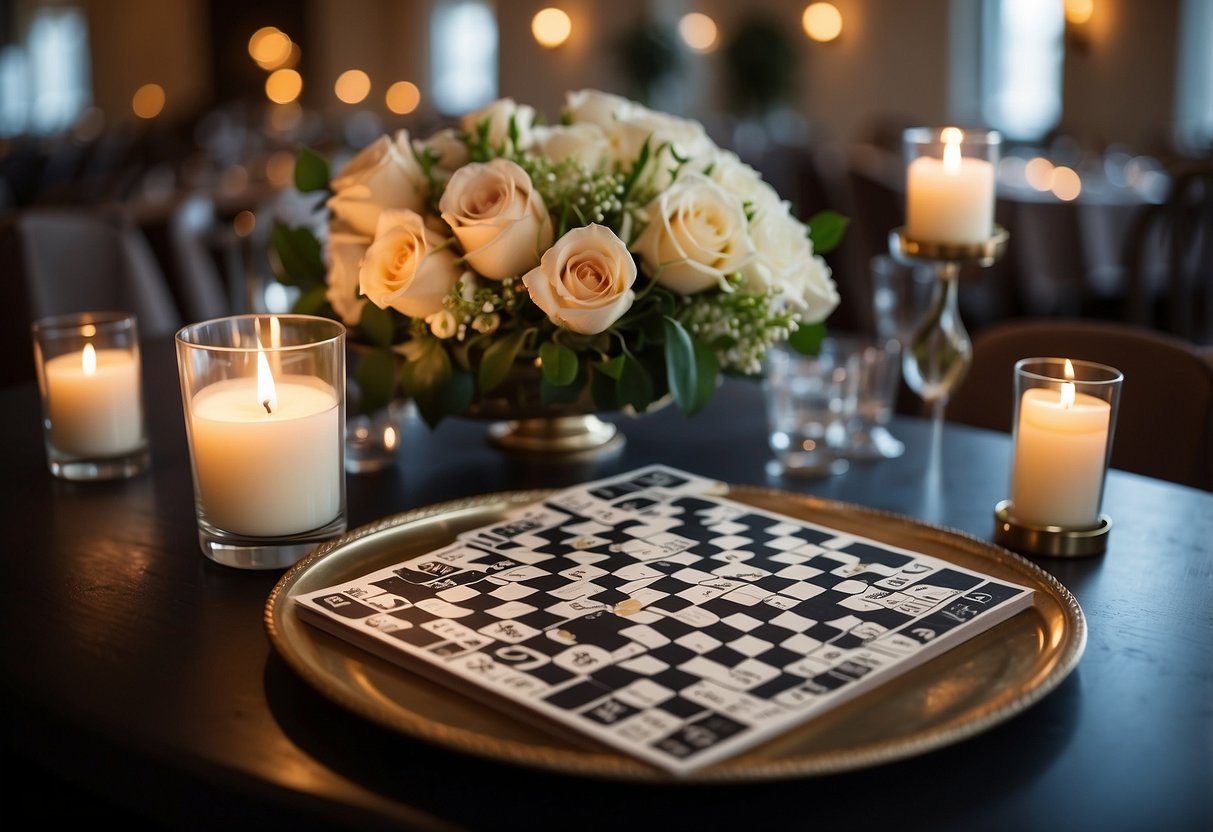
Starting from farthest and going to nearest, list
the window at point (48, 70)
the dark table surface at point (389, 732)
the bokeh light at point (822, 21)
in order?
the window at point (48, 70)
the bokeh light at point (822, 21)
the dark table surface at point (389, 732)

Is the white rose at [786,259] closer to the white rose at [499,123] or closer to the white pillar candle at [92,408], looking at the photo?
the white rose at [499,123]

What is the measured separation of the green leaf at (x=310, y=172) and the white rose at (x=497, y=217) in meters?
0.22

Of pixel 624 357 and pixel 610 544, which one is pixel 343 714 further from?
pixel 624 357

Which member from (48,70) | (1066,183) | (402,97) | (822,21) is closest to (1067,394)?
(1066,183)

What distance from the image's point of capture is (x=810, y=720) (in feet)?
2.12

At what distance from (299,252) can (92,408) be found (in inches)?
9.1

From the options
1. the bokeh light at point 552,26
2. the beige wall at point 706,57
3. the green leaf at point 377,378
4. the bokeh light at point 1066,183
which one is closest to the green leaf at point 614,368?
the green leaf at point 377,378

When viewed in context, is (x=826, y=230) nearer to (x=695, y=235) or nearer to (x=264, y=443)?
(x=695, y=235)

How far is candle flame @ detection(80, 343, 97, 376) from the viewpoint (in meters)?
1.13

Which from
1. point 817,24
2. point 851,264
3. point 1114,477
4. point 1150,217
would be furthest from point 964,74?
point 1114,477

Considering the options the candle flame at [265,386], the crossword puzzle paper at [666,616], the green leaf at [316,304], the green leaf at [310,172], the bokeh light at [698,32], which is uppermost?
the bokeh light at [698,32]

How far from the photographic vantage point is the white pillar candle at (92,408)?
1.12 m

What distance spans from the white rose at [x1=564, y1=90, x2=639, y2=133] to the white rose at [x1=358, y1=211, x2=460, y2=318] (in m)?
0.22

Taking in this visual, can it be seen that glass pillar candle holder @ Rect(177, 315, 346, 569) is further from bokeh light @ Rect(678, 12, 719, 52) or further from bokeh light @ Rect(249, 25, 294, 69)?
bokeh light @ Rect(249, 25, 294, 69)
